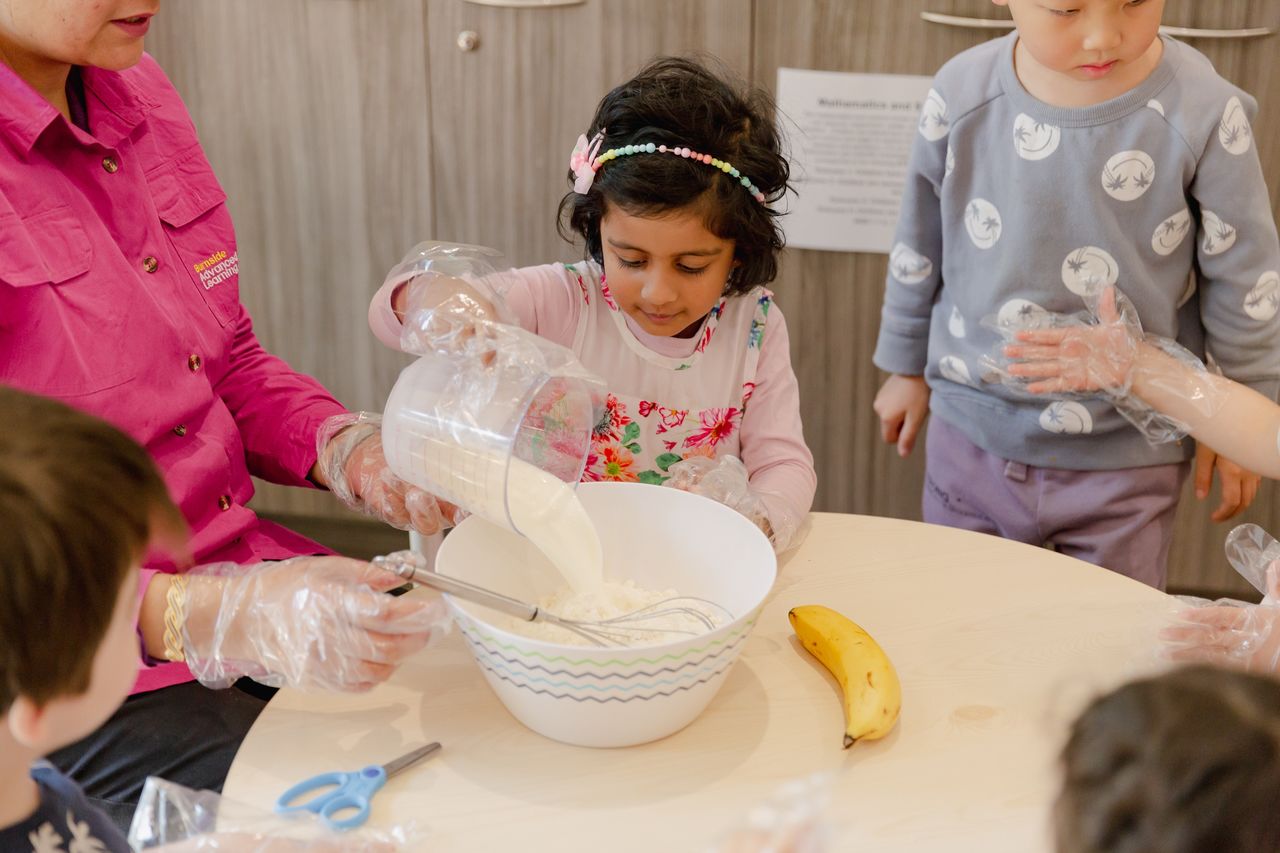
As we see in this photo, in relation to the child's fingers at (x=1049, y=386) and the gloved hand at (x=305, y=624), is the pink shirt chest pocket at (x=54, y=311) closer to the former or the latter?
the gloved hand at (x=305, y=624)

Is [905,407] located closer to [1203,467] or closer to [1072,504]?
[1072,504]

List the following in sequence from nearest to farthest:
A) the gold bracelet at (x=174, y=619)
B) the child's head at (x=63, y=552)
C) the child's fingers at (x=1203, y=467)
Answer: the child's head at (x=63, y=552)
the gold bracelet at (x=174, y=619)
the child's fingers at (x=1203, y=467)

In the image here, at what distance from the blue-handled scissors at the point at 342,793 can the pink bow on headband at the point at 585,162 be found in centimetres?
70

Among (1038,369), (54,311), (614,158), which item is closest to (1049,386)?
(1038,369)

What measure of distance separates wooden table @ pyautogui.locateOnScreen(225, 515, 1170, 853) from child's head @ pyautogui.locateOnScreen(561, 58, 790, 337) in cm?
38

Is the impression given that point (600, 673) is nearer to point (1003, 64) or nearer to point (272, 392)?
point (272, 392)

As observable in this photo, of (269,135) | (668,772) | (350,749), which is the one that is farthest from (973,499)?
(269,135)

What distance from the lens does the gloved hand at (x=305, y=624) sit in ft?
3.18

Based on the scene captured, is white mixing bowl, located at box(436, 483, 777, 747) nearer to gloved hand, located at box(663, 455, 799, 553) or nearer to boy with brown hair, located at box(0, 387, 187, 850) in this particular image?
gloved hand, located at box(663, 455, 799, 553)

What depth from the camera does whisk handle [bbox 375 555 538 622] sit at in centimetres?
91

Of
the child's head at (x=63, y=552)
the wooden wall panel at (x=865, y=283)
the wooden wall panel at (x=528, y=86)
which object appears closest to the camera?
the child's head at (x=63, y=552)

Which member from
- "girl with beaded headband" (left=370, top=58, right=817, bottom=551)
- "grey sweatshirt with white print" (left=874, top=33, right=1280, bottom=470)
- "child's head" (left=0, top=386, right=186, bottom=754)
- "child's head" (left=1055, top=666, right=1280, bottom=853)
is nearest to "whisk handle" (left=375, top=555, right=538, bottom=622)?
"child's head" (left=0, top=386, right=186, bottom=754)

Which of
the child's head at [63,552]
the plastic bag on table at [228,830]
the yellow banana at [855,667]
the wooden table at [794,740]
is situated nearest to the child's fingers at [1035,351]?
the wooden table at [794,740]

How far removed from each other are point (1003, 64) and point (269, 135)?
4.77 feet
